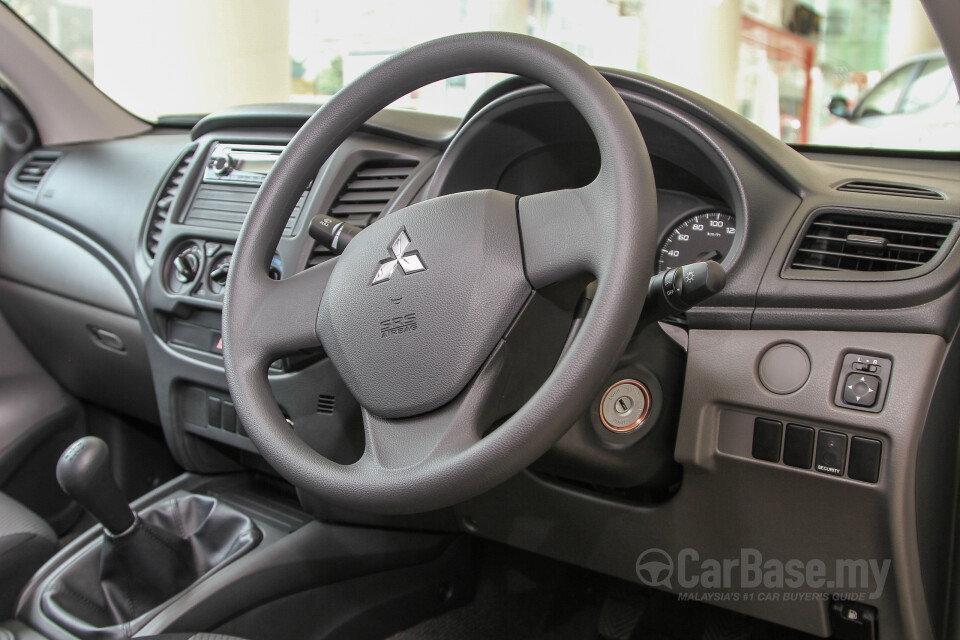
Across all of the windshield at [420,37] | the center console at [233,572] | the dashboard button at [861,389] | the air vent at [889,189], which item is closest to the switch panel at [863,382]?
the dashboard button at [861,389]

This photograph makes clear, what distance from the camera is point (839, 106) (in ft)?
6.95

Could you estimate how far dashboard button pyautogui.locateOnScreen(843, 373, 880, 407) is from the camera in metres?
0.94

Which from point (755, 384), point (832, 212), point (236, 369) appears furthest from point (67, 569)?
point (832, 212)

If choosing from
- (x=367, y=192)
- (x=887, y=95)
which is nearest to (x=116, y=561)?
(x=367, y=192)

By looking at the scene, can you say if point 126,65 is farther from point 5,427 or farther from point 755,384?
point 755,384

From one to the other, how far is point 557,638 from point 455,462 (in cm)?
105

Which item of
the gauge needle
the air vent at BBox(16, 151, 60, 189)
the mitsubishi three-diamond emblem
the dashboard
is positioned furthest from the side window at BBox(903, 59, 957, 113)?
the air vent at BBox(16, 151, 60, 189)

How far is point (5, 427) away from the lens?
180cm

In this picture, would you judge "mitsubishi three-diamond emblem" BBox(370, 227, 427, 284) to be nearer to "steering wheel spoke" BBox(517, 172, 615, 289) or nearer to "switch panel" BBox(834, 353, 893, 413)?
"steering wheel spoke" BBox(517, 172, 615, 289)

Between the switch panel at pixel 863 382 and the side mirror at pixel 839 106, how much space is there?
1308mm

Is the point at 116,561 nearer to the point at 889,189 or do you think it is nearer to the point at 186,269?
the point at 186,269

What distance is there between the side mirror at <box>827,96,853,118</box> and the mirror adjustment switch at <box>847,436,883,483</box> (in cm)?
137

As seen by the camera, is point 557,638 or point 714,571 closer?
point 714,571

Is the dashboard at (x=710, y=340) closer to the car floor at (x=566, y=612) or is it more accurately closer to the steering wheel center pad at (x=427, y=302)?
the steering wheel center pad at (x=427, y=302)
